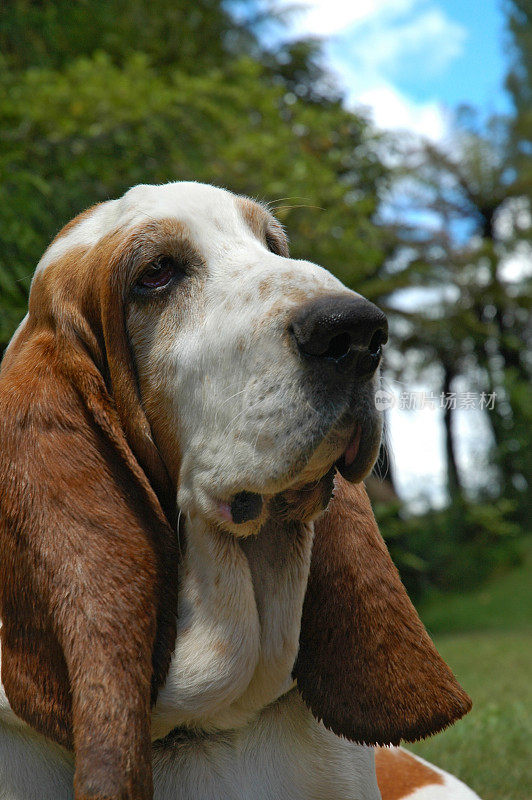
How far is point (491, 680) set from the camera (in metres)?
9.49

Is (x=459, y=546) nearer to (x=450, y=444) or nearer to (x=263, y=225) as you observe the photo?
(x=450, y=444)

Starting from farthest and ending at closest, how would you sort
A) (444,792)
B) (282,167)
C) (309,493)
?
(282,167) < (444,792) < (309,493)

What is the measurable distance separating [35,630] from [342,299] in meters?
1.08

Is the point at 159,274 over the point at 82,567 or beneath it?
over

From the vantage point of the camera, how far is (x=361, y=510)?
2504mm

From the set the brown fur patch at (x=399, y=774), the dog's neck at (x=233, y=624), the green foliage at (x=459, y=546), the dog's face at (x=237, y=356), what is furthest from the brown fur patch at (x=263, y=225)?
the green foliage at (x=459, y=546)

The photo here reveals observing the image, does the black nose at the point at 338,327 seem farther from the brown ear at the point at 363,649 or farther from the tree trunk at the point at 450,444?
the tree trunk at the point at 450,444

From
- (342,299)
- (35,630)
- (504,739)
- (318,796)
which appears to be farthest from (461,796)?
(504,739)

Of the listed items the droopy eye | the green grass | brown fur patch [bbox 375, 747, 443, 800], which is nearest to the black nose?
the droopy eye

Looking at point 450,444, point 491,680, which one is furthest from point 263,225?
point 450,444

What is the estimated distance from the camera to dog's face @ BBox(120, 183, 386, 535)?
1934 millimetres

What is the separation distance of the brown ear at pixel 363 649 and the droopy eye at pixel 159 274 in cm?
79

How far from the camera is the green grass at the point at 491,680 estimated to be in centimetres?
461

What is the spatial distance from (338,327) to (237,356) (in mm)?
290
